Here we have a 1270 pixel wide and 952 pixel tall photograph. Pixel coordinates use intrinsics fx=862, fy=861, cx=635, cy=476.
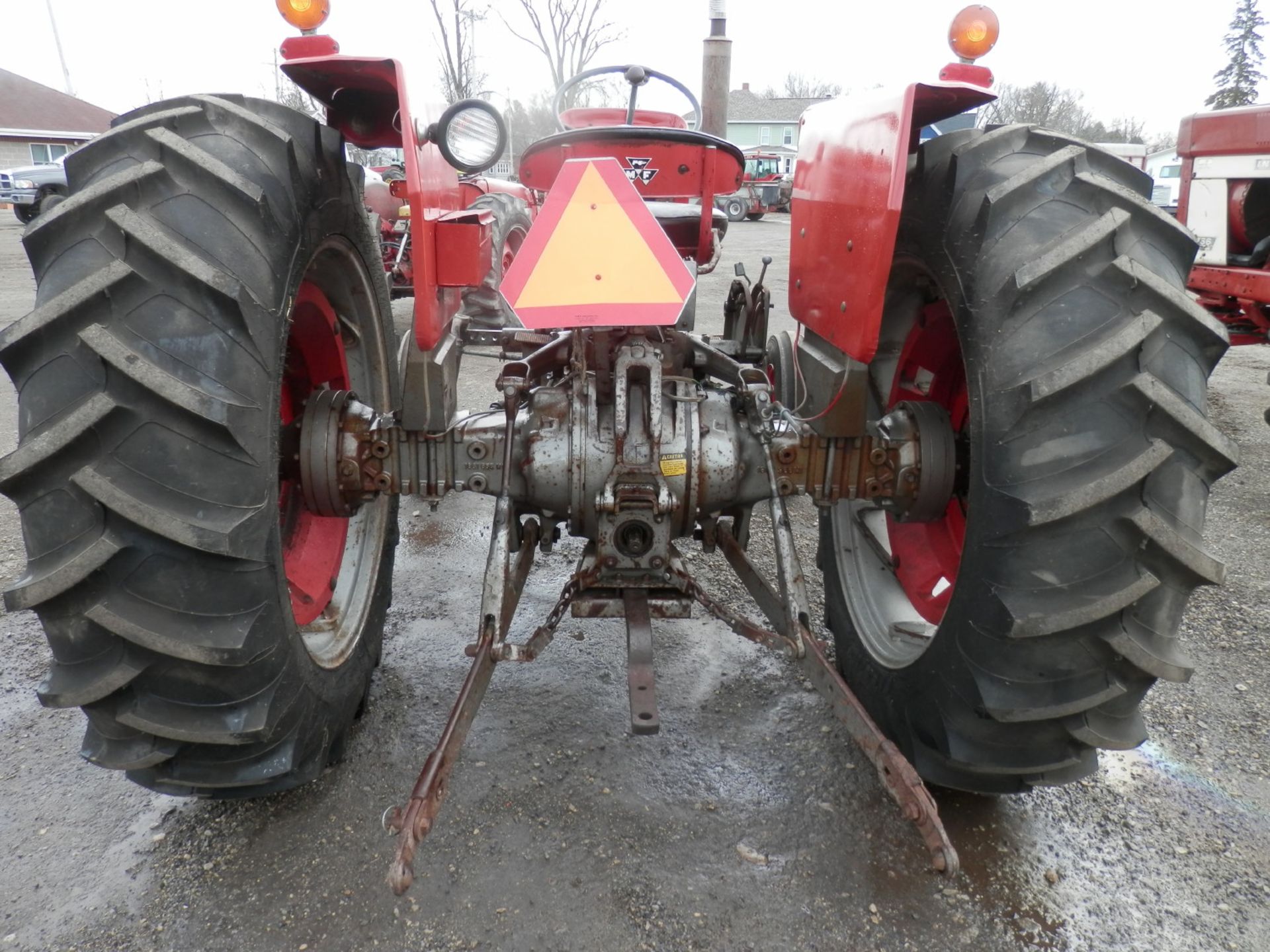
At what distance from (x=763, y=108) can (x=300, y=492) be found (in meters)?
62.6

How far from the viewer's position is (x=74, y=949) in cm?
178

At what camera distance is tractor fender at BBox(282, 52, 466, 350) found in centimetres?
189

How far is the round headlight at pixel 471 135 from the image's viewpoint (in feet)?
6.94

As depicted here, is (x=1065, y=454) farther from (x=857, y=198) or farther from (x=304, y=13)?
(x=304, y=13)

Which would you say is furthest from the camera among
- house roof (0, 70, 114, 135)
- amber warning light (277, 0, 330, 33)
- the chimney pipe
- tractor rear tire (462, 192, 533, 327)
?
house roof (0, 70, 114, 135)

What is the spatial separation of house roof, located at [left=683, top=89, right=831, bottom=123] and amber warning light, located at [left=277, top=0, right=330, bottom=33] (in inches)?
2324

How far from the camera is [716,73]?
3881 millimetres

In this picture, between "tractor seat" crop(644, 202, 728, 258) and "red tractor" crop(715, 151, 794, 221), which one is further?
"red tractor" crop(715, 151, 794, 221)

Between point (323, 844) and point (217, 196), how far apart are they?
1475 millimetres

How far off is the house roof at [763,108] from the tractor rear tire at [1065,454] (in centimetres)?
5935

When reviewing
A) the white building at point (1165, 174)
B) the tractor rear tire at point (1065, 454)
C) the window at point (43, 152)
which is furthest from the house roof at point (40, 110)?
the tractor rear tire at point (1065, 454)

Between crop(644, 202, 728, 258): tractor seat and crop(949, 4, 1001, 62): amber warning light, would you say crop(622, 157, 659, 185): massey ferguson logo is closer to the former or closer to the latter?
crop(644, 202, 728, 258): tractor seat

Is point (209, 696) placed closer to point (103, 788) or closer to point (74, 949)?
point (74, 949)

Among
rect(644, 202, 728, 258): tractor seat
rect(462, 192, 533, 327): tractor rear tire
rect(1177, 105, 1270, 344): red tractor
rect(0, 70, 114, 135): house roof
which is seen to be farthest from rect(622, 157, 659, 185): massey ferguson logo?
rect(0, 70, 114, 135): house roof
